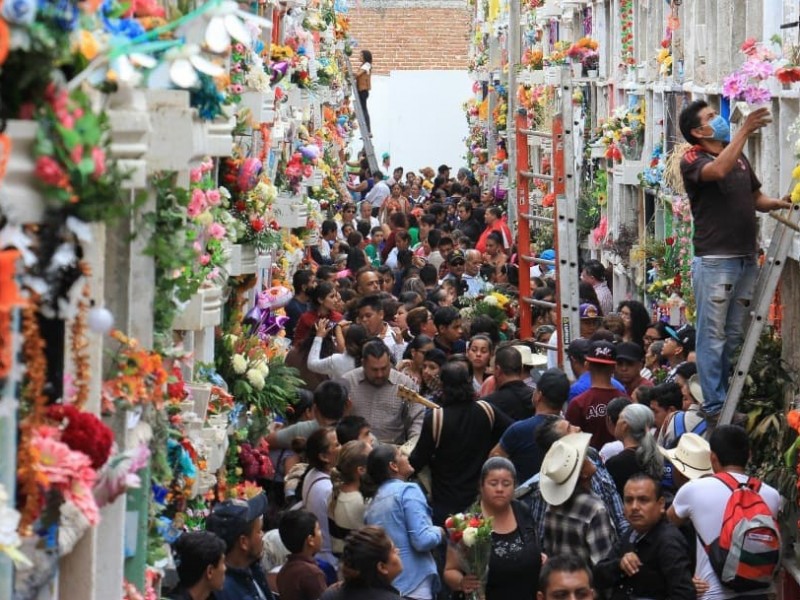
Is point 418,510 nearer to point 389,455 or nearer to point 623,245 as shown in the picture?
point 389,455

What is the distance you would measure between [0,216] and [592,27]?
26.9 meters

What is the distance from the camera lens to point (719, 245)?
13.5 m

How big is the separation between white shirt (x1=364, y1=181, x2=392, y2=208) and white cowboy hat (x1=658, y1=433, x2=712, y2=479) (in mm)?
27431

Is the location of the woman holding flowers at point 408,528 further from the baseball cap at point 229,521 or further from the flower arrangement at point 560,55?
the flower arrangement at point 560,55

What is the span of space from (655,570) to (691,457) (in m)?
1.80

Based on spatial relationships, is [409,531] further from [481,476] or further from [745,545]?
[745,545]

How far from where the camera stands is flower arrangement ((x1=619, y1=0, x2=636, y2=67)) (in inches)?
1021

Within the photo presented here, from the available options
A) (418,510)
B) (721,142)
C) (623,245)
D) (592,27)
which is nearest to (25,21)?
(418,510)

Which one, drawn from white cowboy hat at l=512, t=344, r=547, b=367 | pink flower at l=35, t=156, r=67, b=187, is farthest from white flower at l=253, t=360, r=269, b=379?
pink flower at l=35, t=156, r=67, b=187

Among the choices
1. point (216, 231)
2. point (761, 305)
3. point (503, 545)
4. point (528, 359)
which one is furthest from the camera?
point (528, 359)

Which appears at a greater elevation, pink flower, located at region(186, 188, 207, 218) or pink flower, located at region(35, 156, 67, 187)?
pink flower, located at region(35, 156, 67, 187)

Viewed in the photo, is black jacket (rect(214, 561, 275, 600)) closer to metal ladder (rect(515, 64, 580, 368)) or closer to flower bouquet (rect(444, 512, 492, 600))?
flower bouquet (rect(444, 512, 492, 600))

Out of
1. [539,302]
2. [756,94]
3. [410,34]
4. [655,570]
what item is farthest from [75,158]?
[410,34]

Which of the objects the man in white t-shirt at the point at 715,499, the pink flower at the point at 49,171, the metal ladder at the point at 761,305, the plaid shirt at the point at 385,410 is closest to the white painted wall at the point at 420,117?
the plaid shirt at the point at 385,410
